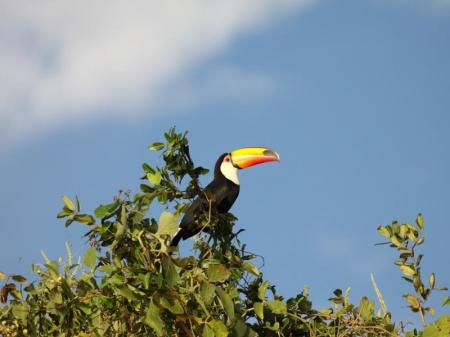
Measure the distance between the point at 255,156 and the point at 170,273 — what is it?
6.12 meters

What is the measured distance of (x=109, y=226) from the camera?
5.33 metres

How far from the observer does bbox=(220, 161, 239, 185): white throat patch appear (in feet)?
33.2

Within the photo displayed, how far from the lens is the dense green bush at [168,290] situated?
5125 millimetres

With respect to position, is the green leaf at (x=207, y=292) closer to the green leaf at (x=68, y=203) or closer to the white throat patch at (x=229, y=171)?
the green leaf at (x=68, y=203)

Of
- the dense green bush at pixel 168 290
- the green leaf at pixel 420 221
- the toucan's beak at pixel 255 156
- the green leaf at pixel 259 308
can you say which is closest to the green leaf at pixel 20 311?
the dense green bush at pixel 168 290

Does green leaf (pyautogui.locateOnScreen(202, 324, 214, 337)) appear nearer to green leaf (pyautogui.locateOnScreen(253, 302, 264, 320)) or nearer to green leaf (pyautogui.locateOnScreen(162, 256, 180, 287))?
green leaf (pyautogui.locateOnScreen(162, 256, 180, 287))

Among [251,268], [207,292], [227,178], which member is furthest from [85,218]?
[227,178]

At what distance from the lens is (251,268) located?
Result: 19.1ft

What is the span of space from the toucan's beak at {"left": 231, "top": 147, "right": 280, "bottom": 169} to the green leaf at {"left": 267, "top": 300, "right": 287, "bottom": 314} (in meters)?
5.05

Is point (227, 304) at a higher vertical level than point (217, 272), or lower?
lower

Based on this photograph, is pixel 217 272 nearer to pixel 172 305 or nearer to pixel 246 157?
pixel 172 305

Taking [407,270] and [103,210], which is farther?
[407,270]

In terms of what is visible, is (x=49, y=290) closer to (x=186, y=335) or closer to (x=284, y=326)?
(x=186, y=335)

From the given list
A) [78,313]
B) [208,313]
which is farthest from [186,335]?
[78,313]
